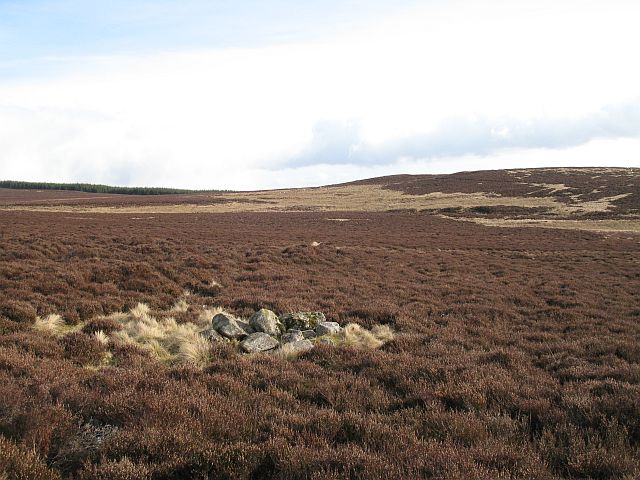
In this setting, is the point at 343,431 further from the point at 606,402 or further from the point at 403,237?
the point at 403,237

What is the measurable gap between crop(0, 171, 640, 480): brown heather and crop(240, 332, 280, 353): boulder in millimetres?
490

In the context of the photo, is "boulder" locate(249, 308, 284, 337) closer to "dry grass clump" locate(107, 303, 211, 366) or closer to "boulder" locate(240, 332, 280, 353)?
"boulder" locate(240, 332, 280, 353)

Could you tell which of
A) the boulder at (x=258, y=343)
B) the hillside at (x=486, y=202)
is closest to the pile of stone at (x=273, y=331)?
the boulder at (x=258, y=343)

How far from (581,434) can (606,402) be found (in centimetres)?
111

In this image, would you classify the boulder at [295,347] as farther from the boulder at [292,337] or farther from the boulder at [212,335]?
the boulder at [212,335]

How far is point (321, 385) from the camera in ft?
21.6

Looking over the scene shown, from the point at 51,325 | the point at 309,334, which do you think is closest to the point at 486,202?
the point at 309,334

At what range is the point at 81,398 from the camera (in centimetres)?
552

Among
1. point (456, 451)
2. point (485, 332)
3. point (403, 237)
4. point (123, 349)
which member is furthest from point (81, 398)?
point (403, 237)

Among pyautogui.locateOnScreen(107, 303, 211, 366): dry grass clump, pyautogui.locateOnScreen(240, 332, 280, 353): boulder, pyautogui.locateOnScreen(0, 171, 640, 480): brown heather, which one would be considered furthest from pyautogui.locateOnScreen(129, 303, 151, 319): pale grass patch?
pyautogui.locateOnScreen(240, 332, 280, 353): boulder

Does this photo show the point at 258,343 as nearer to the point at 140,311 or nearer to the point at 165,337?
the point at 165,337

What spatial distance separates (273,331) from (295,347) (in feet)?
3.86

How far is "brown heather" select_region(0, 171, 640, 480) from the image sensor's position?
429cm

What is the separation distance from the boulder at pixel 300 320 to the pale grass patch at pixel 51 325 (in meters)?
4.86
